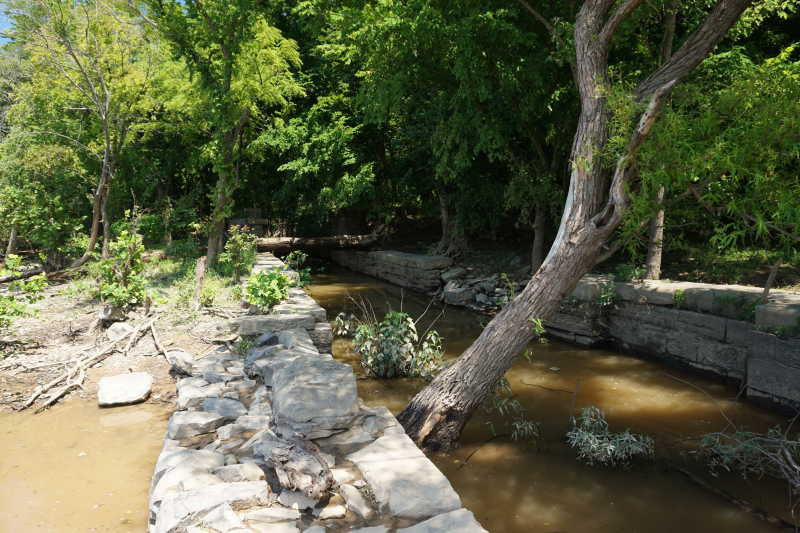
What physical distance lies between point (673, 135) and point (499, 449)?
2.69m

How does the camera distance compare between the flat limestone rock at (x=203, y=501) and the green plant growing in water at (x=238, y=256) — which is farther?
the green plant growing in water at (x=238, y=256)

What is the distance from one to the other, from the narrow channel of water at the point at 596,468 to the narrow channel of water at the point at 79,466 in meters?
2.04

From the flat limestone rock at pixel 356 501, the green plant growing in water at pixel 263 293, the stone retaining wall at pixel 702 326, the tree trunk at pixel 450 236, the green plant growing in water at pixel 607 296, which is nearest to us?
the flat limestone rock at pixel 356 501

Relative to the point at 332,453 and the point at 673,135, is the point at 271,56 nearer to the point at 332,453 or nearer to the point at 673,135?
the point at 673,135

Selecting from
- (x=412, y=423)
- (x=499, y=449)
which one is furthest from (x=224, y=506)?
(x=499, y=449)

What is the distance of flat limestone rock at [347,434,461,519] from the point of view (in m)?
2.29

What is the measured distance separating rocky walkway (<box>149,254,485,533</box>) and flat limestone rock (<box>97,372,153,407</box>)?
0.71 meters

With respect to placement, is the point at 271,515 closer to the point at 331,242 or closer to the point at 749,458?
the point at 749,458

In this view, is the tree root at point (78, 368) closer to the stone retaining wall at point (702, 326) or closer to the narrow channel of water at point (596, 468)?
the narrow channel of water at point (596, 468)

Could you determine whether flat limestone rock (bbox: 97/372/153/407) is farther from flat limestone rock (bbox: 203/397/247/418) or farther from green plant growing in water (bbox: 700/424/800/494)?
green plant growing in water (bbox: 700/424/800/494)

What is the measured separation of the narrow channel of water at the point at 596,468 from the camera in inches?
132

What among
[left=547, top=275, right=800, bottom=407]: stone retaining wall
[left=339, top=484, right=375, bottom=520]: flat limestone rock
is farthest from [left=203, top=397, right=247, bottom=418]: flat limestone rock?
[left=547, top=275, right=800, bottom=407]: stone retaining wall

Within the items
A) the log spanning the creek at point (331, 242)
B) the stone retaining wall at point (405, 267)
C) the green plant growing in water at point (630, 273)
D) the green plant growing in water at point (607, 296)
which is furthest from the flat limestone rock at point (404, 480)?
the log spanning the creek at point (331, 242)

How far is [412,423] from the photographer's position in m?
4.15
